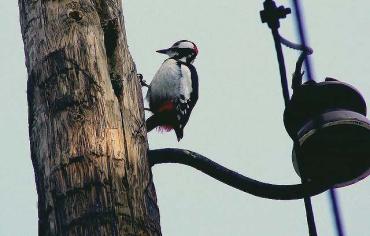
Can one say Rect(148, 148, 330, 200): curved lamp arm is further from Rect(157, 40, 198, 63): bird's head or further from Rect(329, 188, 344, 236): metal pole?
Rect(157, 40, 198, 63): bird's head

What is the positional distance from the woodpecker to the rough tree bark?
259 centimetres

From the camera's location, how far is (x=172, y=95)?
5832 millimetres

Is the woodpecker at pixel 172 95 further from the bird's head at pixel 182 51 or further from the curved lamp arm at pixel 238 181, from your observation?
the curved lamp arm at pixel 238 181

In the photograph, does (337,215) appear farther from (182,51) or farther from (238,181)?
(182,51)

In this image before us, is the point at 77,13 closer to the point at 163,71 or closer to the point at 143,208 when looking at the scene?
the point at 143,208

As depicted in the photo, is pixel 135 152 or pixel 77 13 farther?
pixel 77 13

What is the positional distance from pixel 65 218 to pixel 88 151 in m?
0.27

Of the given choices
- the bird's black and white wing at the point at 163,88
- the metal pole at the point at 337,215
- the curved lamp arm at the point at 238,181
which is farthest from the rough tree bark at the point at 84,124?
the bird's black and white wing at the point at 163,88

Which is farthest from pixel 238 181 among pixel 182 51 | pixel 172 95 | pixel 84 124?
pixel 182 51

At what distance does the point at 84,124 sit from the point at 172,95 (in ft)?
11.2

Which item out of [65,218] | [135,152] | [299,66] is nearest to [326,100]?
[299,66]

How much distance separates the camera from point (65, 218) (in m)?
2.23

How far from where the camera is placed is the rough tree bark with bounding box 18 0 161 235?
→ 225 cm

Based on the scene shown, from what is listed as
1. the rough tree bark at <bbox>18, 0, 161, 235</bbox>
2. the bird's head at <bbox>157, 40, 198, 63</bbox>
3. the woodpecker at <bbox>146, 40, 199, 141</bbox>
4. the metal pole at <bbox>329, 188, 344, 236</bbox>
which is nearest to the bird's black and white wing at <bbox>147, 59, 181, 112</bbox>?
the woodpecker at <bbox>146, 40, 199, 141</bbox>
